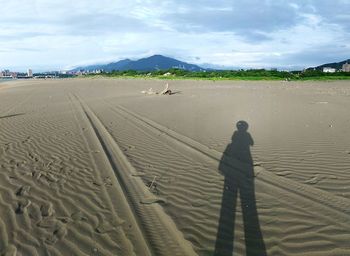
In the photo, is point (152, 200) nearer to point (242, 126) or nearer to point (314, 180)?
point (314, 180)

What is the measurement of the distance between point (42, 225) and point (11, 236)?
0.46 m

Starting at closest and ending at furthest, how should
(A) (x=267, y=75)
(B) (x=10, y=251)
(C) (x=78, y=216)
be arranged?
(B) (x=10, y=251)
(C) (x=78, y=216)
(A) (x=267, y=75)

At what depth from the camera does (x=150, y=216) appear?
572 centimetres

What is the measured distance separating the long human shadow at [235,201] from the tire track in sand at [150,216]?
556mm

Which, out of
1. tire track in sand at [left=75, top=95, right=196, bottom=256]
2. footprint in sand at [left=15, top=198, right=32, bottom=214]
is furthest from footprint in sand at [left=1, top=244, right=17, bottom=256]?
tire track in sand at [left=75, top=95, right=196, bottom=256]

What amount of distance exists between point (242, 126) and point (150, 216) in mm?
8612

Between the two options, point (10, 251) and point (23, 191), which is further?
point (23, 191)

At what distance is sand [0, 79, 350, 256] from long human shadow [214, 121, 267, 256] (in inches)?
1.0

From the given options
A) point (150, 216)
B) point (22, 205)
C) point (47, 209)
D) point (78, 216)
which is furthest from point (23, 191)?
point (150, 216)

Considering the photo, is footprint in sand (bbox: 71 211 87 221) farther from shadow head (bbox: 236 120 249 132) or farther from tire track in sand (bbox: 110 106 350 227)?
shadow head (bbox: 236 120 249 132)

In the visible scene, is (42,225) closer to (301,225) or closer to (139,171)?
(139,171)

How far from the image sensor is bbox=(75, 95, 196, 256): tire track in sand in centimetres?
478

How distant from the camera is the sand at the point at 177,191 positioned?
4.96m

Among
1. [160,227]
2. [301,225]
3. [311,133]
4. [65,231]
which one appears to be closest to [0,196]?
[65,231]
